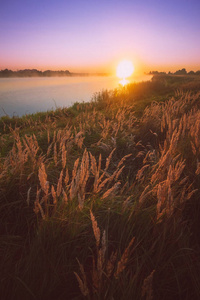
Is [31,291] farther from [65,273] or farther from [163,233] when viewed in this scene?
[163,233]

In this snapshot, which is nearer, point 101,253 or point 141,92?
point 101,253

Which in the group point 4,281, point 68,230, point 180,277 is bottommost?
point 180,277

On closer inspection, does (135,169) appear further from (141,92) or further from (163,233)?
(141,92)

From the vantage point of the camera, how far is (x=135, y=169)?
9.04 ft

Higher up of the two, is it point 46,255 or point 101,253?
point 101,253

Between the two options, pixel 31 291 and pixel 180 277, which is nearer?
pixel 31 291

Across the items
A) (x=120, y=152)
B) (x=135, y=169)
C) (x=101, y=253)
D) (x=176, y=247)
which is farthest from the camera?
(x=120, y=152)

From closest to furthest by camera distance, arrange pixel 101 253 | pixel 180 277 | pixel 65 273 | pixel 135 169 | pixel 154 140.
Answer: pixel 101 253 < pixel 65 273 < pixel 180 277 < pixel 135 169 < pixel 154 140

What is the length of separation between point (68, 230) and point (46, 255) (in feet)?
0.65

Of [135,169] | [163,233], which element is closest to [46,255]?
[163,233]

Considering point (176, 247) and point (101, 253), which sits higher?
point (101, 253)

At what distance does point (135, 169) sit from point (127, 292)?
197cm

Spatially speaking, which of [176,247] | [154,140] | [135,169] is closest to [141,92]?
[154,140]

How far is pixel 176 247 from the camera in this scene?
1237mm
